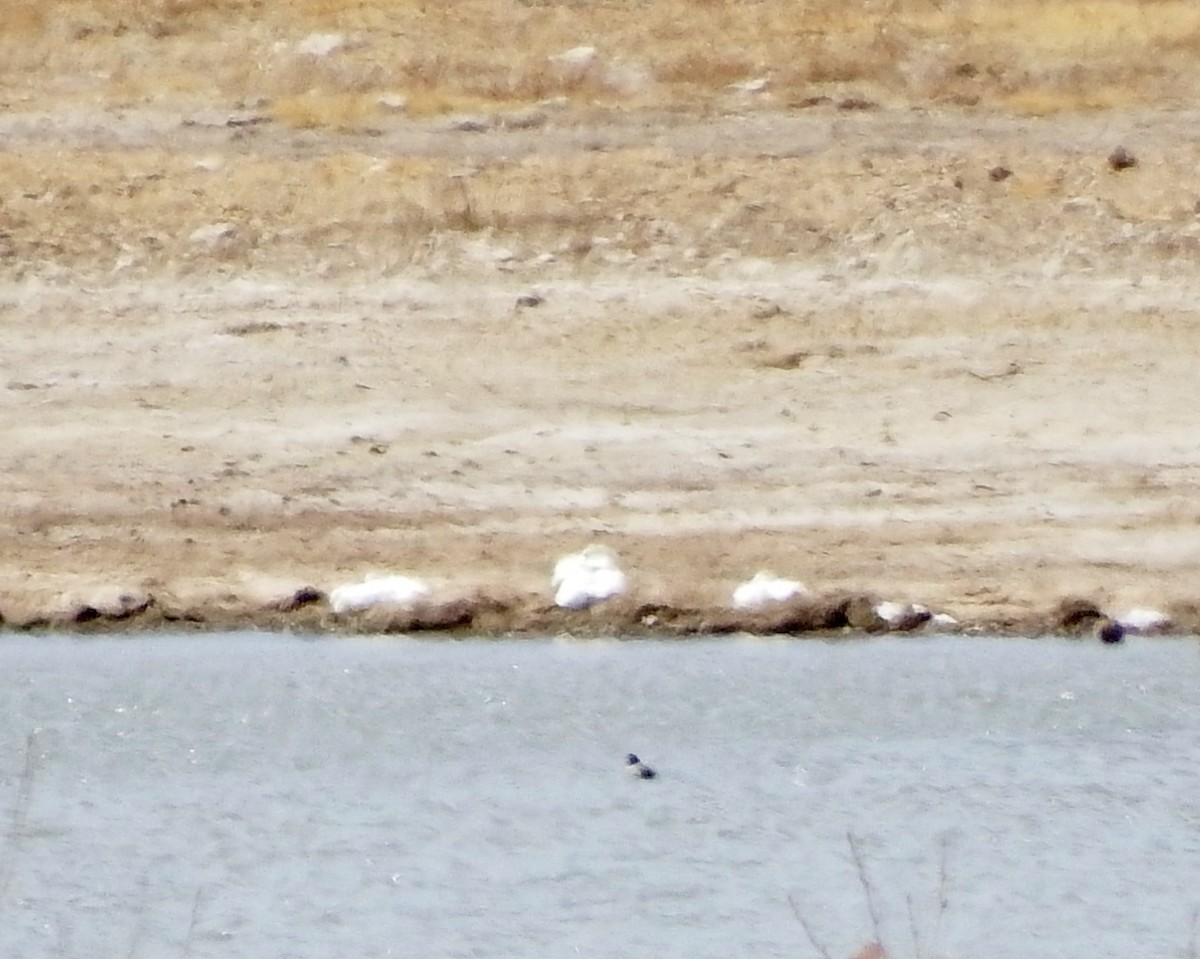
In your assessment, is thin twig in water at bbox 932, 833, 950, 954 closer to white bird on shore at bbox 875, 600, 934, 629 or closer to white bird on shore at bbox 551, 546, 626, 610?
white bird on shore at bbox 875, 600, 934, 629

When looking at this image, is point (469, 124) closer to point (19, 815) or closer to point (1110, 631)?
point (1110, 631)

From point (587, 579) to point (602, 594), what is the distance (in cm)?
11

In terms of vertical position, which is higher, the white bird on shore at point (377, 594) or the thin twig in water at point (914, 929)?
the white bird on shore at point (377, 594)

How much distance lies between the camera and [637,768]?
4.78m

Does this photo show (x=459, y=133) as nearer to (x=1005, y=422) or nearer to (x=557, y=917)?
(x=1005, y=422)

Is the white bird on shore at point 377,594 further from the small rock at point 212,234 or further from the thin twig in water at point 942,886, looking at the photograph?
the small rock at point 212,234

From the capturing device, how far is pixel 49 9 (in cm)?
1011

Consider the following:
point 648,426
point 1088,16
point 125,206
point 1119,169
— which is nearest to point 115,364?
point 125,206

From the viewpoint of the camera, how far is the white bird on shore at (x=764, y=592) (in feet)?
18.8

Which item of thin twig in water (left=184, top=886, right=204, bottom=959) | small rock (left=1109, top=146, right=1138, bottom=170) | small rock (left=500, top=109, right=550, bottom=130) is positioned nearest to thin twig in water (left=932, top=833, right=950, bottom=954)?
thin twig in water (left=184, top=886, right=204, bottom=959)

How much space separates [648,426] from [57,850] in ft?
10.0

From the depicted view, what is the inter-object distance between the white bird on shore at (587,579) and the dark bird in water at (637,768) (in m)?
0.98

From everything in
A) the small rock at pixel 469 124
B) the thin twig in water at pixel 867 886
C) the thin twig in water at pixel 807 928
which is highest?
the small rock at pixel 469 124

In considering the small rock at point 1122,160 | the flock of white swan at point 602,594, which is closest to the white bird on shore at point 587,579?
the flock of white swan at point 602,594
